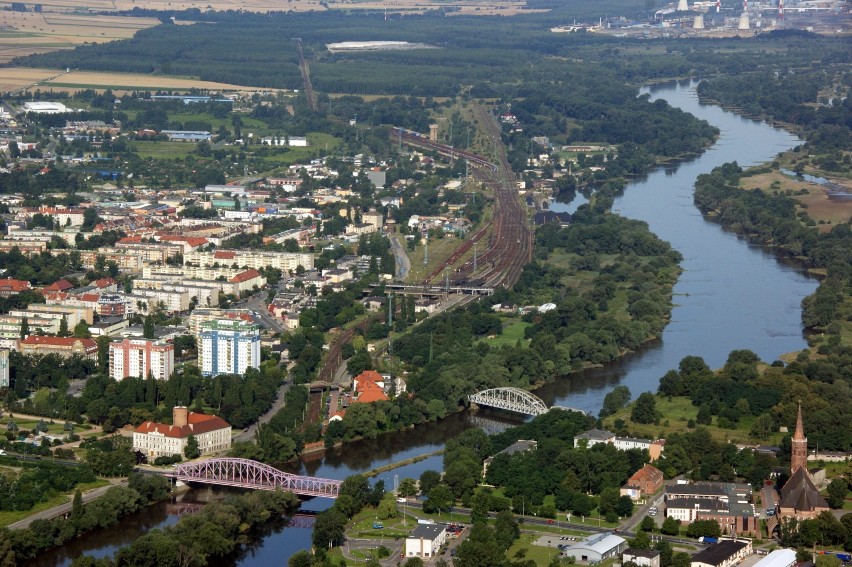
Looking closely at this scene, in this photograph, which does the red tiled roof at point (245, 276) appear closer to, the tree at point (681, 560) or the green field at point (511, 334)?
the green field at point (511, 334)

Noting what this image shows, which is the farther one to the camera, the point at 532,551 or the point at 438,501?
the point at 438,501

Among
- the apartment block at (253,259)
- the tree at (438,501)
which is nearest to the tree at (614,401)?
the tree at (438,501)

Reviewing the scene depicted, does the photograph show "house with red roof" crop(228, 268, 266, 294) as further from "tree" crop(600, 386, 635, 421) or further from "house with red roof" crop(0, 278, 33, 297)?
"tree" crop(600, 386, 635, 421)

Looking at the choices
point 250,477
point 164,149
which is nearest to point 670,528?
point 250,477

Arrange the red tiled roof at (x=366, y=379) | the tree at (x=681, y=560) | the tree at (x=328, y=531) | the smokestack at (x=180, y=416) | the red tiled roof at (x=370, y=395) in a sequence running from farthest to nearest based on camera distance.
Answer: the red tiled roof at (x=366, y=379)
the red tiled roof at (x=370, y=395)
the smokestack at (x=180, y=416)
the tree at (x=328, y=531)
the tree at (x=681, y=560)

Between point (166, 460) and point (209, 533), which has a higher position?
point (209, 533)

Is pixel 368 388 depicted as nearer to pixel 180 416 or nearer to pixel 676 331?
pixel 180 416
